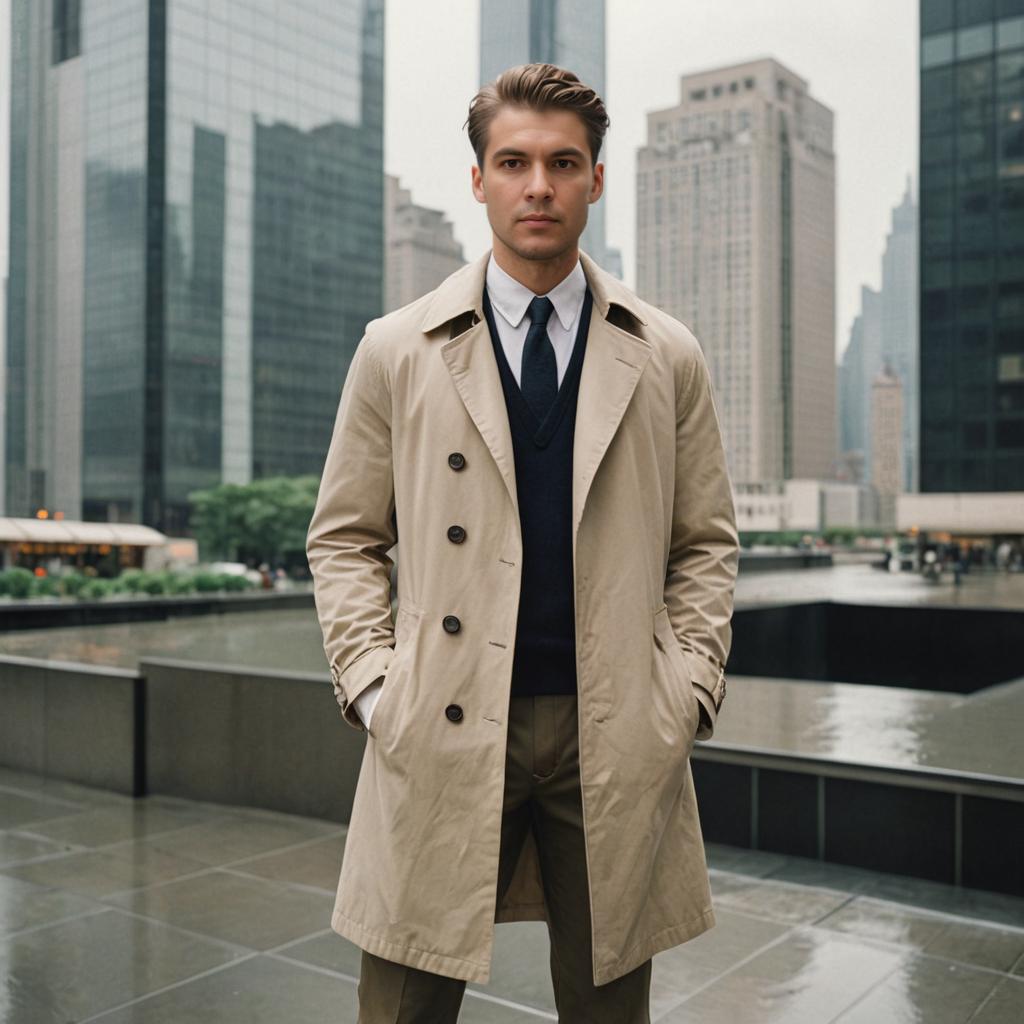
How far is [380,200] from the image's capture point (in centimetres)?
1231

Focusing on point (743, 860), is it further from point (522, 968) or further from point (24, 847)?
point (24, 847)

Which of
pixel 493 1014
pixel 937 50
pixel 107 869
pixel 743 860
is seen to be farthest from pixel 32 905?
pixel 937 50

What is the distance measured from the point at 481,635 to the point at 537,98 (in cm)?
87

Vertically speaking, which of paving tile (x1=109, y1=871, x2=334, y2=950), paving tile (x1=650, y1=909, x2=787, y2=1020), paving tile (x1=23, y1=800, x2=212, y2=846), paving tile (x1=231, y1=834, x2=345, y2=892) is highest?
paving tile (x1=650, y1=909, x2=787, y2=1020)

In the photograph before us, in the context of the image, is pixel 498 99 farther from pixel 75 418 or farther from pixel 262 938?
pixel 75 418

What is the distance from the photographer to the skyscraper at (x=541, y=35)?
8.70 m

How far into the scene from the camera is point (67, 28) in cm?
1155

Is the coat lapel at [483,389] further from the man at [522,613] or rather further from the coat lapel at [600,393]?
the coat lapel at [600,393]

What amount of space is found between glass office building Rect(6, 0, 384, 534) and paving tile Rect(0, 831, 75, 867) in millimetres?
7939

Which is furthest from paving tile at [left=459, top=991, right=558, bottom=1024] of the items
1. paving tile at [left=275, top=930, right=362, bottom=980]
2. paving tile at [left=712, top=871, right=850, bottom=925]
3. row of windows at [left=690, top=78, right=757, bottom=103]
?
row of windows at [left=690, top=78, right=757, bottom=103]

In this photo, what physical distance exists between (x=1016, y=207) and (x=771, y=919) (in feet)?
40.4

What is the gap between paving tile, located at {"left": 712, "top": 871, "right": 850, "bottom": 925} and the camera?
413cm

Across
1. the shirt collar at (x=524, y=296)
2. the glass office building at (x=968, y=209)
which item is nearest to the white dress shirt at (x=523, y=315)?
the shirt collar at (x=524, y=296)

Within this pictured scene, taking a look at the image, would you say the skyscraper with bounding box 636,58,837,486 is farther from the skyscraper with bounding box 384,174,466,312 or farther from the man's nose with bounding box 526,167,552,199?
the man's nose with bounding box 526,167,552,199
